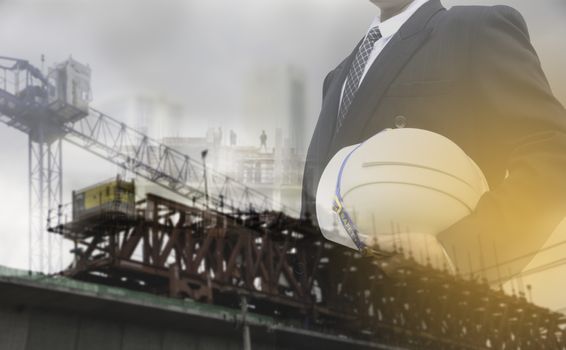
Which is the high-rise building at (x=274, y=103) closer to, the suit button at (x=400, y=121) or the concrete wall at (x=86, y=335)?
the suit button at (x=400, y=121)

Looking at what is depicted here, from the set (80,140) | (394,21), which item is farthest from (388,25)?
(80,140)

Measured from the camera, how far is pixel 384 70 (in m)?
2.18

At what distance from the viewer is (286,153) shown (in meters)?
2.24

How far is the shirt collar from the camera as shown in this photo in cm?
227

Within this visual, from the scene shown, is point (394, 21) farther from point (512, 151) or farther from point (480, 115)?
point (512, 151)

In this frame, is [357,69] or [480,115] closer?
[480,115]

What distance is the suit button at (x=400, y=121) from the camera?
210 cm

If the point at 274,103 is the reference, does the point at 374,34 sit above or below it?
above

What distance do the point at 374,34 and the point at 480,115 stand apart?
467mm

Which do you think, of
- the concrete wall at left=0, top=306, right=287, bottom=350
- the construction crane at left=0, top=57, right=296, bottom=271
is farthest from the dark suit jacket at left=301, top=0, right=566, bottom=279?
the concrete wall at left=0, top=306, right=287, bottom=350

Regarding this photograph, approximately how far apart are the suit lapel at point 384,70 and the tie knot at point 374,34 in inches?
2.8

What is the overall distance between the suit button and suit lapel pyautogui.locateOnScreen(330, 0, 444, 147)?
0.29 feet

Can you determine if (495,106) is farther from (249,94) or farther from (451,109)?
(249,94)

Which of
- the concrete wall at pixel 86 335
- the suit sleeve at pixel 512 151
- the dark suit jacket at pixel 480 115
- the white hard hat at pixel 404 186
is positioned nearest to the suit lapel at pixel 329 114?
the dark suit jacket at pixel 480 115
